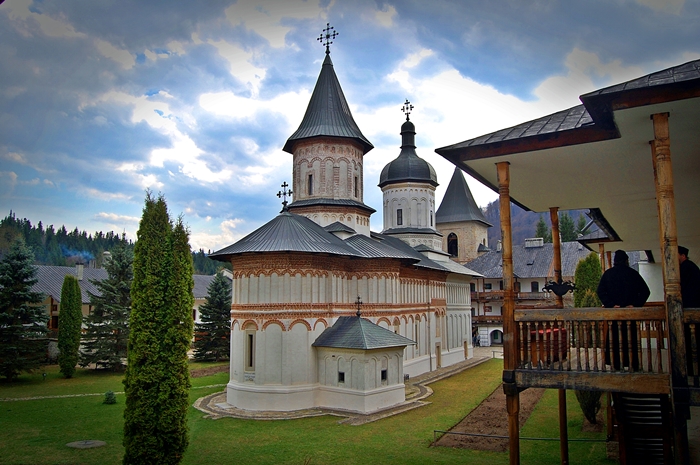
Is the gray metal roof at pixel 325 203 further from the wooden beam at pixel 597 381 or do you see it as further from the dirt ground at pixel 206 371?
the wooden beam at pixel 597 381

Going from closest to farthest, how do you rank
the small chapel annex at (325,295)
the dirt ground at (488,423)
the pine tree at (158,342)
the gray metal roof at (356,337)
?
the pine tree at (158,342) < the dirt ground at (488,423) < the gray metal roof at (356,337) < the small chapel annex at (325,295)

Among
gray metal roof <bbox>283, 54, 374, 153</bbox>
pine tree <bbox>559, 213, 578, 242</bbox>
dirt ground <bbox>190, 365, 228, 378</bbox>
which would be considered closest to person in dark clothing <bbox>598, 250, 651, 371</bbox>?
gray metal roof <bbox>283, 54, 374, 153</bbox>

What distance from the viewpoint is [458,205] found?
4997cm

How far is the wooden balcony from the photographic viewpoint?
5.93 m

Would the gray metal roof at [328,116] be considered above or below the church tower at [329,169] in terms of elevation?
above

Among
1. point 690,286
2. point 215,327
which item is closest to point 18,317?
point 215,327

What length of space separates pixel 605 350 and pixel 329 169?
18.7 m

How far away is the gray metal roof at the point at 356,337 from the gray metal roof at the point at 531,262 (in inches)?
1065

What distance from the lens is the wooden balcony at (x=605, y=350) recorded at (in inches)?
233

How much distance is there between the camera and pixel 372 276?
71.8 feet

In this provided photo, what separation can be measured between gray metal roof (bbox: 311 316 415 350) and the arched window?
31.7m

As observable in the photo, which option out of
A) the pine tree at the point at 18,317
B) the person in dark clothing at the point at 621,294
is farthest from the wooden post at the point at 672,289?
the pine tree at the point at 18,317

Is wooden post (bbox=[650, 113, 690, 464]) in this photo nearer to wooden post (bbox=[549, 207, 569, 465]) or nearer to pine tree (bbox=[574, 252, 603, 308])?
wooden post (bbox=[549, 207, 569, 465])

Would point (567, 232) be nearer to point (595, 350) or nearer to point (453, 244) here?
point (453, 244)
